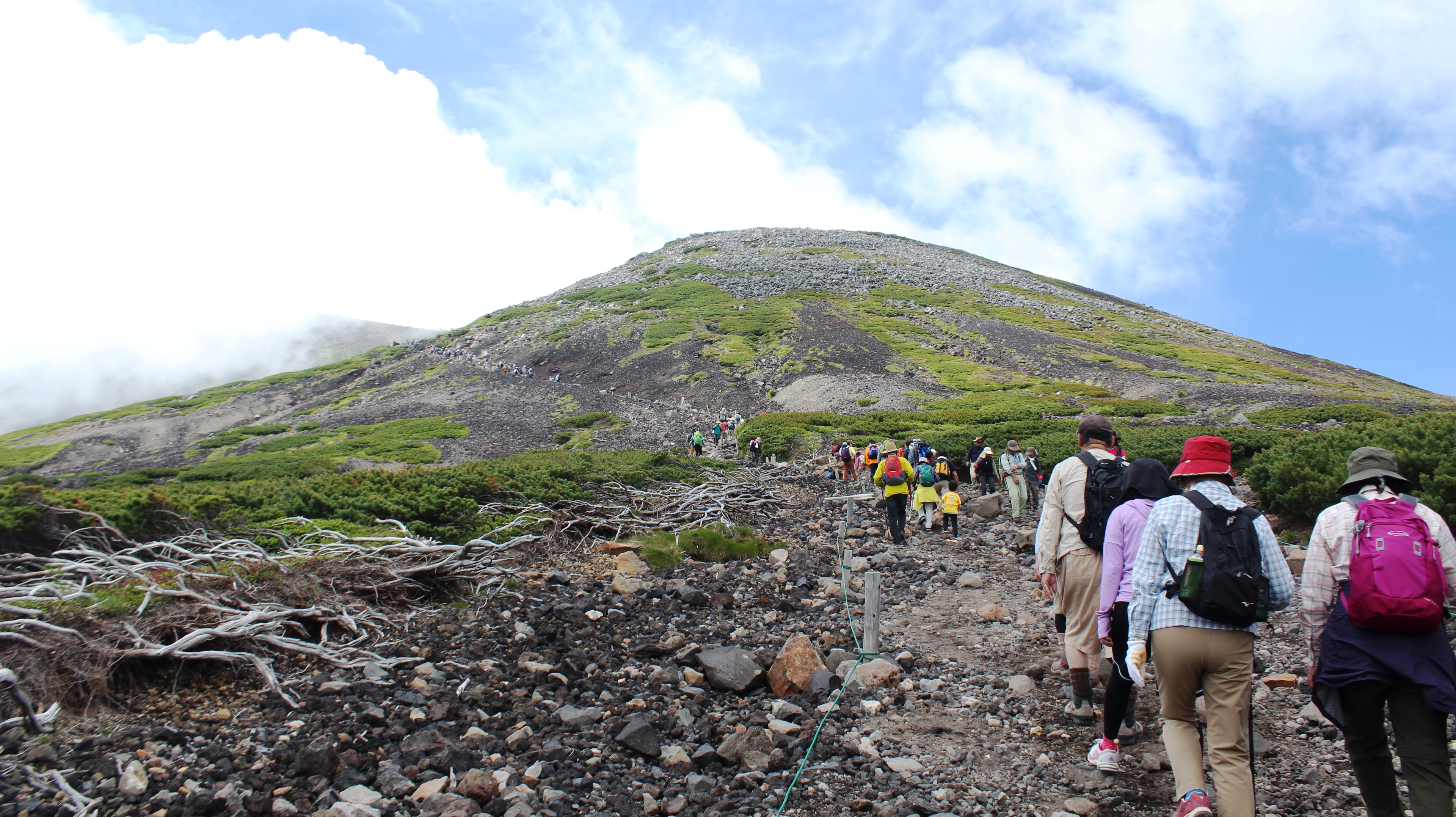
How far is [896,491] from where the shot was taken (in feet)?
43.9

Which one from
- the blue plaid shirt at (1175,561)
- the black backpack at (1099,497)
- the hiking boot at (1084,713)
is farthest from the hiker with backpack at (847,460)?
the blue plaid shirt at (1175,561)

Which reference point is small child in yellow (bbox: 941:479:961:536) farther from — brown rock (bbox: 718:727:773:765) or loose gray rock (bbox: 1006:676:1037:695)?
brown rock (bbox: 718:727:773:765)

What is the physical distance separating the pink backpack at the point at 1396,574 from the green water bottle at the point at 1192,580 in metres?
0.68

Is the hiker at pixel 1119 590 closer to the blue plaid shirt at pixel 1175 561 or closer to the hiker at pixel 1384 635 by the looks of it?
the blue plaid shirt at pixel 1175 561

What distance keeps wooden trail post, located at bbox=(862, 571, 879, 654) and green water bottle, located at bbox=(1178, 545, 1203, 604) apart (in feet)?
12.2

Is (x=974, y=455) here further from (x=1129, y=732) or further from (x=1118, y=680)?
(x=1118, y=680)

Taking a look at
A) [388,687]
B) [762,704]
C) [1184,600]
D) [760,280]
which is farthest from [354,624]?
[760,280]

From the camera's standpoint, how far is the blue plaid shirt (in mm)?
Result: 3846

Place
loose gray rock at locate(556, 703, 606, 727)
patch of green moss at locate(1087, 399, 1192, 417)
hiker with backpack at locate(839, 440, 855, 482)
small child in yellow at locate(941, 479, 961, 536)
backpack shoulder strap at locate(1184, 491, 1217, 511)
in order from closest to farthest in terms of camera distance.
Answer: backpack shoulder strap at locate(1184, 491, 1217, 511) → loose gray rock at locate(556, 703, 606, 727) → small child in yellow at locate(941, 479, 961, 536) → hiker with backpack at locate(839, 440, 855, 482) → patch of green moss at locate(1087, 399, 1192, 417)

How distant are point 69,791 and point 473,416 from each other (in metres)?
41.7

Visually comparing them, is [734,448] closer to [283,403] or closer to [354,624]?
[354,624]

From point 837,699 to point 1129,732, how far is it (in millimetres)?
2253

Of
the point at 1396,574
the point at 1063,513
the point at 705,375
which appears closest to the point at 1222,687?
the point at 1396,574

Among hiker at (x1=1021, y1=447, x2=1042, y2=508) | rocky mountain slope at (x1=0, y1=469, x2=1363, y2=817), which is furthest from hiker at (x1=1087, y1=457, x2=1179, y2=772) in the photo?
hiker at (x1=1021, y1=447, x2=1042, y2=508)
